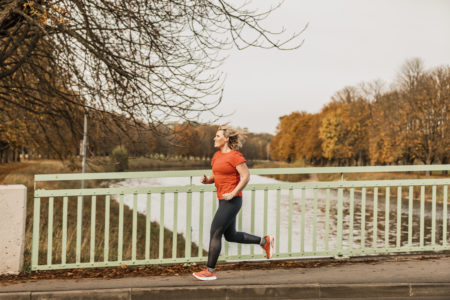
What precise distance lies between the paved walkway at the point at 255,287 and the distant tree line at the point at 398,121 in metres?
33.7

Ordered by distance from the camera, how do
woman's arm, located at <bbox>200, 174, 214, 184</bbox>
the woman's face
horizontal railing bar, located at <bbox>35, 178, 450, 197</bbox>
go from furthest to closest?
horizontal railing bar, located at <bbox>35, 178, 450, 197</bbox> < woman's arm, located at <bbox>200, 174, 214, 184</bbox> < the woman's face

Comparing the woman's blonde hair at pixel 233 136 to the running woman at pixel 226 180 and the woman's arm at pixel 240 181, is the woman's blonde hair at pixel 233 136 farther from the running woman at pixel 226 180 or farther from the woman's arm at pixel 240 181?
the woman's arm at pixel 240 181

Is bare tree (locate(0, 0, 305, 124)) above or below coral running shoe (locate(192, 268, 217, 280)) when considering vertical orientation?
above

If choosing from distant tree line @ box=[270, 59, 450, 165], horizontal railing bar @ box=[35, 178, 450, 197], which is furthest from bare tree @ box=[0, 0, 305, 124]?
distant tree line @ box=[270, 59, 450, 165]

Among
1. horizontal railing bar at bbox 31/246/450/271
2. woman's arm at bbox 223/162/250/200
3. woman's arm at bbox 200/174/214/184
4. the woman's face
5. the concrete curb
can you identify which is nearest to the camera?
the concrete curb

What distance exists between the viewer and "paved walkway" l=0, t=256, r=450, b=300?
460cm

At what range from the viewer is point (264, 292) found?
468cm

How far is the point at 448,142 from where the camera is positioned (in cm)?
3575

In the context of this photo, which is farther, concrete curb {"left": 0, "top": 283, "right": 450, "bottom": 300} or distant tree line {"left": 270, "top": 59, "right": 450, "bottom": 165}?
distant tree line {"left": 270, "top": 59, "right": 450, "bottom": 165}

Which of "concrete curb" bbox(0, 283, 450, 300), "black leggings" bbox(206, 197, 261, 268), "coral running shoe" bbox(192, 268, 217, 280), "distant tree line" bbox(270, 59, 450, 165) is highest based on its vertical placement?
"distant tree line" bbox(270, 59, 450, 165)

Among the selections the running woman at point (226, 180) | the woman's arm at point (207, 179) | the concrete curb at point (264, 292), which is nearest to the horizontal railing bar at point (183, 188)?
the woman's arm at point (207, 179)

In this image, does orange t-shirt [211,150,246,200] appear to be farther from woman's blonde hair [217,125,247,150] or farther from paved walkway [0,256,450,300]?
paved walkway [0,256,450,300]

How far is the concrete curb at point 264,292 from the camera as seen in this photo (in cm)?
456

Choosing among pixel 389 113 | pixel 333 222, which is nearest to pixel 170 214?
pixel 333 222
